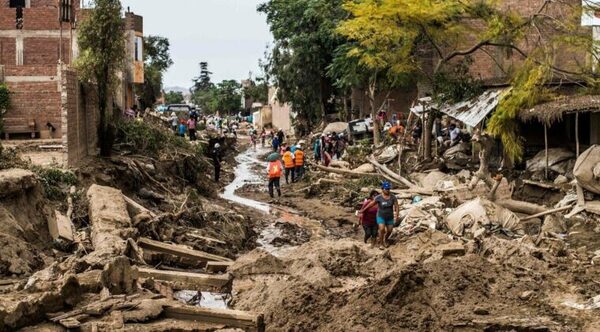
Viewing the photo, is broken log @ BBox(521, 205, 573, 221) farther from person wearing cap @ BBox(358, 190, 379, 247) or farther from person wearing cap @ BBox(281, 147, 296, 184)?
person wearing cap @ BBox(281, 147, 296, 184)

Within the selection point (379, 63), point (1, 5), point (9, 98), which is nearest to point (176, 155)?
point (9, 98)

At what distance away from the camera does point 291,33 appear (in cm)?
4356

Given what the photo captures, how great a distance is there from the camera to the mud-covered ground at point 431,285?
32.5 feet

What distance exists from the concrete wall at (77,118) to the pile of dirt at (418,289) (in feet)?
23.3

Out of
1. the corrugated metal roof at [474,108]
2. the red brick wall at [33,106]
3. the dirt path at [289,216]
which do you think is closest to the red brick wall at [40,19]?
the red brick wall at [33,106]

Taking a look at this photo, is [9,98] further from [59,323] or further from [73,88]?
[59,323]

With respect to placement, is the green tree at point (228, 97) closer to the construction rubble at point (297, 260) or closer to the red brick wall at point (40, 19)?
the red brick wall at point (40, 19)

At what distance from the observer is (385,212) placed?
49.0 ft

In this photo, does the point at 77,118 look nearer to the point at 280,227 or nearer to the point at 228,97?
the point at 280,227

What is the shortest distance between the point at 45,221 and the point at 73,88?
6.82 m

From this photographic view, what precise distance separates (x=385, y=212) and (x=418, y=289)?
14.5 feet

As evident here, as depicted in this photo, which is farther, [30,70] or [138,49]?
[138,49]

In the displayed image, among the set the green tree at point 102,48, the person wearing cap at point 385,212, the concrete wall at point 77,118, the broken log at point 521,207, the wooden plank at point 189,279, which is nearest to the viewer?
the wooden plank at point 189,279

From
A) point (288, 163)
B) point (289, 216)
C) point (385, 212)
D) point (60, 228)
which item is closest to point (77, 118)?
point (289, 216)
